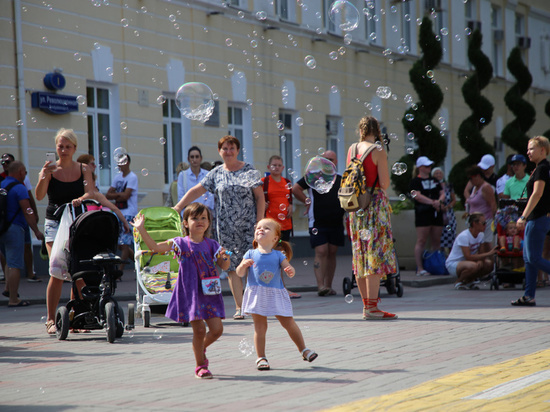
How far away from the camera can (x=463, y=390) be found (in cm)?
543

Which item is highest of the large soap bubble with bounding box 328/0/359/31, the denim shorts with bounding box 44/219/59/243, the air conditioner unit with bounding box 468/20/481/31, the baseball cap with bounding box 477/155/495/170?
the air conditioner unit with bounding box 468/20/481/31

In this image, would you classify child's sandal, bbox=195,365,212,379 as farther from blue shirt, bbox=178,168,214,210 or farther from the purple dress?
blue shirt, bbox=178,168,214,210

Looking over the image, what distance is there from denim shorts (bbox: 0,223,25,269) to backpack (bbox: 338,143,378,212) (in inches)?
172

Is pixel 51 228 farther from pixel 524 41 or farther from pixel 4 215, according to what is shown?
pixel 524 41

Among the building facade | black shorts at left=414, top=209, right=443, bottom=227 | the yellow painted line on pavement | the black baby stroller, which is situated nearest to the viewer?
the yellow painted line on pavement

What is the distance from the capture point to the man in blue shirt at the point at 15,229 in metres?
11.4

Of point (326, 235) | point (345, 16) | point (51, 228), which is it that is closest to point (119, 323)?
point (51, 228)

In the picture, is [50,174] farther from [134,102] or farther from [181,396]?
[134,102]

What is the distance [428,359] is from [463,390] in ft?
3.96

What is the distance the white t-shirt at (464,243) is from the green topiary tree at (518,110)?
15.8 metres

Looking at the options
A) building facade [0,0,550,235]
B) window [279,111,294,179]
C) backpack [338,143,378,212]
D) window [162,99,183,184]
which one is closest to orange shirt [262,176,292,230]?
building facade [0,0,550,235]

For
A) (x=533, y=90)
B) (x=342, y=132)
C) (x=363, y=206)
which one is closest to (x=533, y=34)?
(x=533, y=90)

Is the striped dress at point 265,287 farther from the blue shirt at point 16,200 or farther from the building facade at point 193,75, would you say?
the blue shirt at point 16,200

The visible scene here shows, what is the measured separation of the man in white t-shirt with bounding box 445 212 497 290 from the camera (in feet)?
43.5
